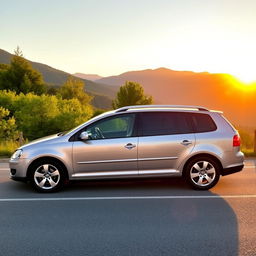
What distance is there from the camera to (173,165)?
711 centimetres

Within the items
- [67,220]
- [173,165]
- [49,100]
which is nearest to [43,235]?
[67,220]

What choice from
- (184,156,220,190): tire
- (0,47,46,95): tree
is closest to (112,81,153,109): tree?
(0,47,46,95): tree

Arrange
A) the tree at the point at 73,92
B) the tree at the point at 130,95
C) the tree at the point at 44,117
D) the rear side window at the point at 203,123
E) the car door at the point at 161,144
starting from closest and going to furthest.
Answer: the car door at the point at 161,144 < the rear side window at the point at 203,123 < the tree at the point at 44,117 < the tree at the point at 130,95 < the tree at the point at 73,92

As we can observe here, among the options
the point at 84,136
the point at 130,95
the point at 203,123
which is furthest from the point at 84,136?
the point at 130,95

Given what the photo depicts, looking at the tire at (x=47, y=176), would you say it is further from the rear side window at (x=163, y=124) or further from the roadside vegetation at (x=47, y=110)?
the roadside vegetation at (x=47, y=110)

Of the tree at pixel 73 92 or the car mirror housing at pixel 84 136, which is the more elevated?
the tree at pixel 73 92

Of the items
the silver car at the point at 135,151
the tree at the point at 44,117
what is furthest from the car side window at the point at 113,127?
the tree at the point at 44,117

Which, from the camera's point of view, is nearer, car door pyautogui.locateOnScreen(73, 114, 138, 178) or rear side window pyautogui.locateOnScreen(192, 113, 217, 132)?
car door pyautogui.locateOnScreen(73, 114, 138, 178)

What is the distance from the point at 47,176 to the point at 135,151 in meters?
1.85

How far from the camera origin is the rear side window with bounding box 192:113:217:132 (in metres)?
7.27

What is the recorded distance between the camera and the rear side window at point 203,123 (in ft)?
23.9

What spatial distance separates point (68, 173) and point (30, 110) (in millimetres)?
38907

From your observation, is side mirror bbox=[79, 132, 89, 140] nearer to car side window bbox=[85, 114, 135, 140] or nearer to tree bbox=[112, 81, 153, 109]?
car side window bbox=[85, 114, 135, 140]

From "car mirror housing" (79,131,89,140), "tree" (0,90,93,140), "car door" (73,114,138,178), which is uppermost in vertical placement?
"tree" (0,90,93,140)
